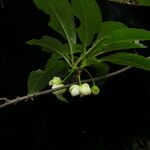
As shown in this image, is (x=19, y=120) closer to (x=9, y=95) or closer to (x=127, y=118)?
(x=9, y=95)

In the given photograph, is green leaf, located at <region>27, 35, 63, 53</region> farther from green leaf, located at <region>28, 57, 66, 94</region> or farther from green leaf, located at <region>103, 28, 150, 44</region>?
green leaf, located at <region>103, 28, 150, 44</region>

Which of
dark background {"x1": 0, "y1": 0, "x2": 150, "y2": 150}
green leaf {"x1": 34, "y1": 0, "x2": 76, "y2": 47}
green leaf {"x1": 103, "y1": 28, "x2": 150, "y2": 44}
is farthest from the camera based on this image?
dark background {"x1": 0, "y1": 0, "x2": 150, "y2": 150}

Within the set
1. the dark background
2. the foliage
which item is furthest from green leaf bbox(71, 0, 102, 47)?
the dark background

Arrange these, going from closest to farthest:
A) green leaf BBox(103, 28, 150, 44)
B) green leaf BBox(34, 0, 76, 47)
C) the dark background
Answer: green leaf BBox(103, 28, 150, 44) < green leaf BBox(34, 0, 76, 47) < the dark background

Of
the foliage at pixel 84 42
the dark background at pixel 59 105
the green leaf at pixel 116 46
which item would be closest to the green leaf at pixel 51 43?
the foliage at pixel 84 42

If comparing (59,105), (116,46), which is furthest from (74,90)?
(59,105)

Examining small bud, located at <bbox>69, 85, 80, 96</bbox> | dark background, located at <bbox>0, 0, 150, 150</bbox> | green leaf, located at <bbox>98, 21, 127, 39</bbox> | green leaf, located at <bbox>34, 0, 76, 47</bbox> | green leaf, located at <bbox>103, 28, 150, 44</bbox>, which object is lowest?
small bud, located at <bbox>69, 85, 80, 96</bbox>

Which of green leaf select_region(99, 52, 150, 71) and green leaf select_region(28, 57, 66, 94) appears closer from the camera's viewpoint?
green leaf select_region(99, 52, 150, 71)

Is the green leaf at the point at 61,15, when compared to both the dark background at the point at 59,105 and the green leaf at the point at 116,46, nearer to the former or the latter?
the green leaf at the point at 116,46

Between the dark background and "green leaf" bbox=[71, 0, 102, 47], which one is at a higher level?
the dark background
